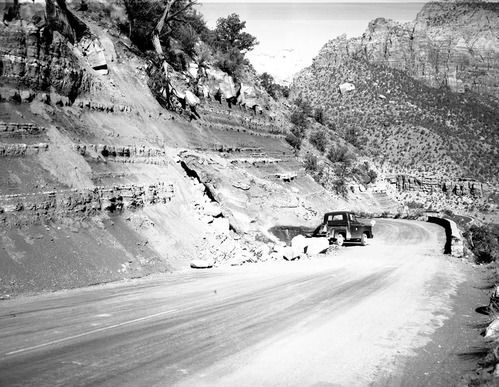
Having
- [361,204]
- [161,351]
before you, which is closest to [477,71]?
[361,204]

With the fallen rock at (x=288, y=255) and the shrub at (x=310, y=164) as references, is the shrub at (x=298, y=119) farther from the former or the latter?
the fallen rock at (x=288, y=255)

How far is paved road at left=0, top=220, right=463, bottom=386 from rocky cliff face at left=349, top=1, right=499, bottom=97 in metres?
111

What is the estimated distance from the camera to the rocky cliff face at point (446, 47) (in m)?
117

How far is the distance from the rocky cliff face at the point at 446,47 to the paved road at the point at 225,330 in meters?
111

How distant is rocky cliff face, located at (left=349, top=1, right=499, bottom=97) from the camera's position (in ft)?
382

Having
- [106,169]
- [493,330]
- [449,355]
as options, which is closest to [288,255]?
[106,169]

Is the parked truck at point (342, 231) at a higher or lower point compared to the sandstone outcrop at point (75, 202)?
lower

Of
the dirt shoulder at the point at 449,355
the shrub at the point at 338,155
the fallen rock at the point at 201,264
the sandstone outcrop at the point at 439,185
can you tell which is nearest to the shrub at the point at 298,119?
the shrub at the point at 338,155

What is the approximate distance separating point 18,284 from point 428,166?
74.4m

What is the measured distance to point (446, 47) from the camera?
12812 cm

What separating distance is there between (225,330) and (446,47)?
459 ft

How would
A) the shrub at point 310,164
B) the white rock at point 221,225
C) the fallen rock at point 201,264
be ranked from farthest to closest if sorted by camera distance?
the shrub at point 310,164 → the white rock at point 221,225 → the fallen rock at point 201,264

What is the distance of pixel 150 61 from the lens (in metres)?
29.5

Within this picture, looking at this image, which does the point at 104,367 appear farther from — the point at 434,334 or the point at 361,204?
the point at 361,204
